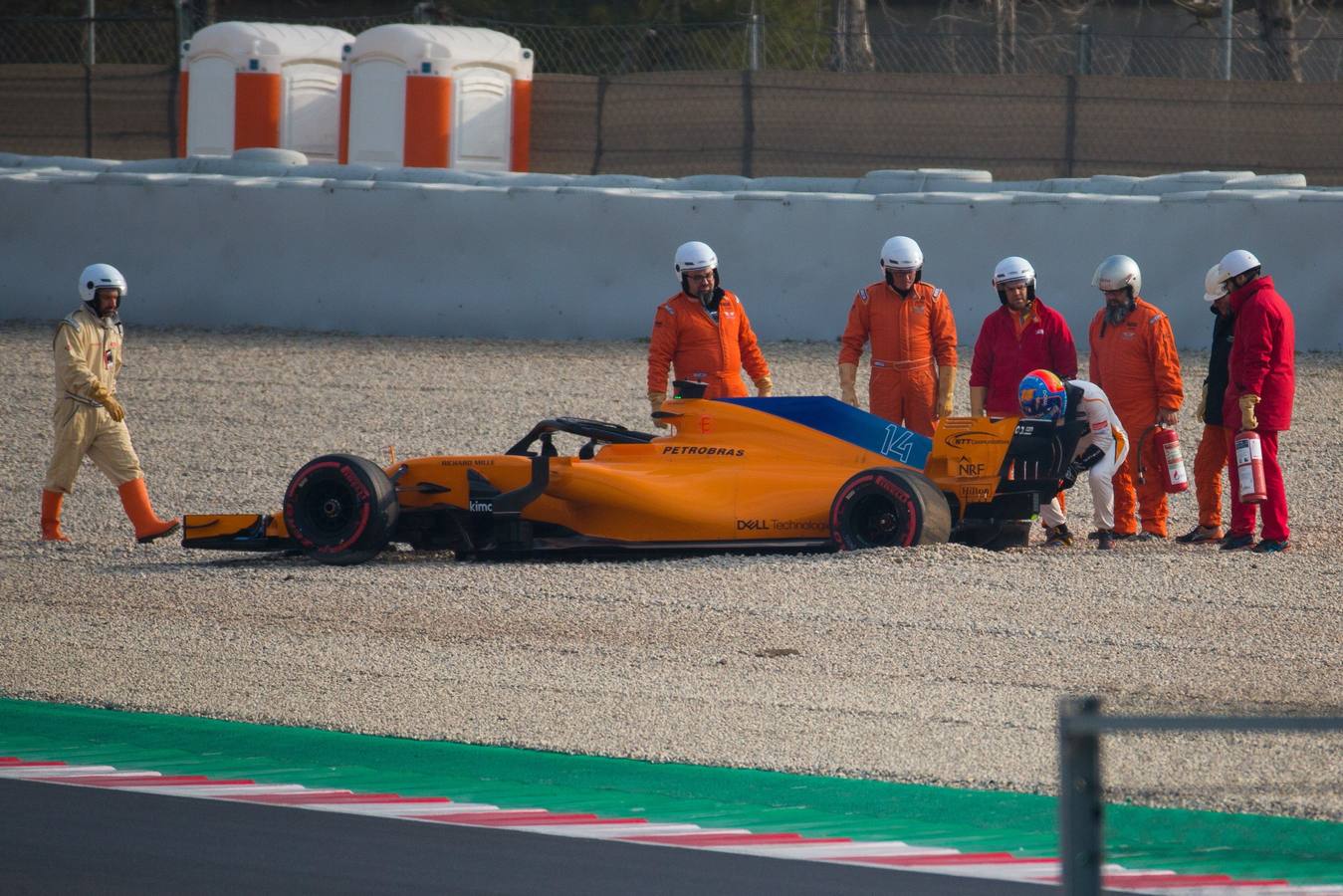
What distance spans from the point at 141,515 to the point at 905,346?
450 centimetres

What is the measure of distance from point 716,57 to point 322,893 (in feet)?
63.9

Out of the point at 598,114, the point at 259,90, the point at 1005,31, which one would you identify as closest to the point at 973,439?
the point at 598,114

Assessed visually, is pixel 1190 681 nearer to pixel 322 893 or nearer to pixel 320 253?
pixel 322 893

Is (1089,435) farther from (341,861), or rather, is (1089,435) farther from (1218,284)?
(341,861)

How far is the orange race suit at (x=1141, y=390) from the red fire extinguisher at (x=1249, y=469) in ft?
2.09

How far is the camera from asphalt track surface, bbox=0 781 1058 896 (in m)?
4.99

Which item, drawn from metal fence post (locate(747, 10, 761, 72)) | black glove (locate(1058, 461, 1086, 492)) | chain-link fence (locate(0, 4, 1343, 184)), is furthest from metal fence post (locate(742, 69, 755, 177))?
black glove (locate(1058, 461, 1086, 492))

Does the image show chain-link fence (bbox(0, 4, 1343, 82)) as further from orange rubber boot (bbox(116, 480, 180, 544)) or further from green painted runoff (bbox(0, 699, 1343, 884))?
green painted runoff (bbox(0, 699, 1343, 884))

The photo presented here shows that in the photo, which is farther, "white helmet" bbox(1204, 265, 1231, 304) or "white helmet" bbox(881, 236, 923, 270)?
"white helmet" bbox(881, 236, 923, 270)

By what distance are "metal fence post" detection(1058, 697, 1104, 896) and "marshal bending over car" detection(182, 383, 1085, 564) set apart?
6.43 metres

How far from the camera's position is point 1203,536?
10383 mm

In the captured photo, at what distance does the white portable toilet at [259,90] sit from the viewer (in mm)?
22531

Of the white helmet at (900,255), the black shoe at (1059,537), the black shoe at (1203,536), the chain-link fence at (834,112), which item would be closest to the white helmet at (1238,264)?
the black shoe at (1203,536)

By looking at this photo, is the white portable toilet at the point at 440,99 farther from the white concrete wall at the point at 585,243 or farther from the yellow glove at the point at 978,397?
the yellow glove at the point at 978,397
